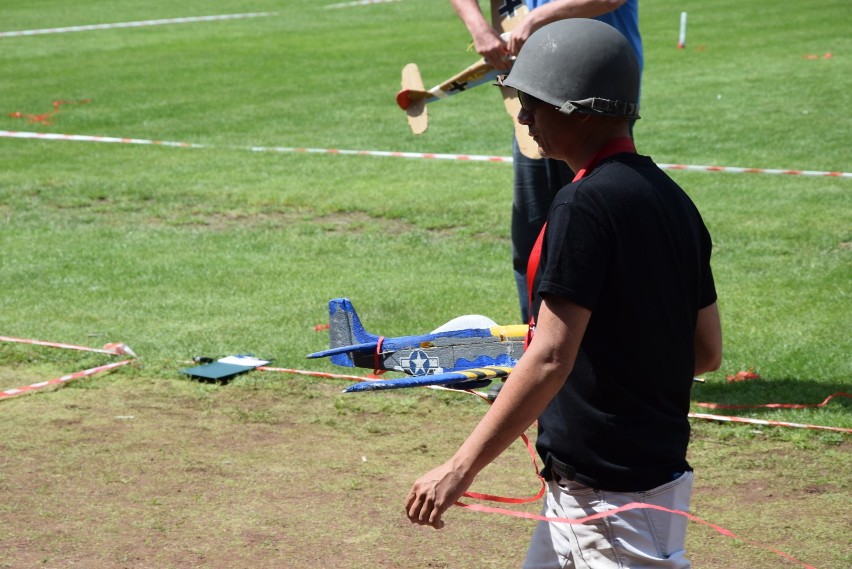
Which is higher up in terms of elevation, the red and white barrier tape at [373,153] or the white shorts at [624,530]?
the red and white barrier tape at [373,153]

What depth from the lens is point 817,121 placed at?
48.6 feet

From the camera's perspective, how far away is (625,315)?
2793 mm

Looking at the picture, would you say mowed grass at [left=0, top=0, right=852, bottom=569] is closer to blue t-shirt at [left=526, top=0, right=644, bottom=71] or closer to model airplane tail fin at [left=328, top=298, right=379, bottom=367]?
model airplane tail fin at [left=328, top=298, right=379, bottom=367]

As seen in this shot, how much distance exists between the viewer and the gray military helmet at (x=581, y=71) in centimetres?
284

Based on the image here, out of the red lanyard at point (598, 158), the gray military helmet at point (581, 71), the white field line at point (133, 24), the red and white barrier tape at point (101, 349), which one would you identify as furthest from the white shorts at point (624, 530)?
the white field line at point (133, 24)

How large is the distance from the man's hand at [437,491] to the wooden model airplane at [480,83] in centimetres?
292

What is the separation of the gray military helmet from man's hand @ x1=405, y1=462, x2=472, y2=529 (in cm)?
93

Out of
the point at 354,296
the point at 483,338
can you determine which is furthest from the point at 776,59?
the point at 483,338

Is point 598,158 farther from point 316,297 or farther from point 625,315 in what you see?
point 316,297

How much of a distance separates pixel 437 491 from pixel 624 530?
49 centimetres

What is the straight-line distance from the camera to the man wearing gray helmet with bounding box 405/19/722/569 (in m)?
2.73

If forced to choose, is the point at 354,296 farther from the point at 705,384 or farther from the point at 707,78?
the point at 707,78

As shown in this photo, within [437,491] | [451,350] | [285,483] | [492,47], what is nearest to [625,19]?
[492,47]

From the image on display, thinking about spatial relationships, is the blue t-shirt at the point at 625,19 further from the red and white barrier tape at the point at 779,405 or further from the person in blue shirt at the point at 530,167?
the red and white barrier tape at the point at 779,405
